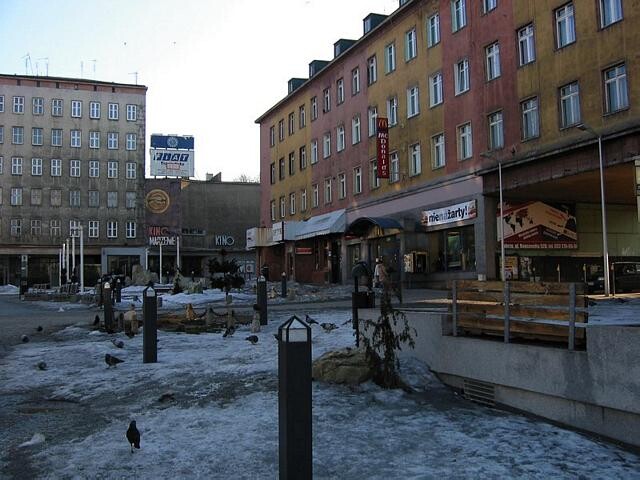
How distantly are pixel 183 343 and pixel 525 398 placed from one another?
24.2ft

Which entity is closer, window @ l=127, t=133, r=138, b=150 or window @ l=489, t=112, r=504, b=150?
window @ l=489, t=112, r=504, b=150

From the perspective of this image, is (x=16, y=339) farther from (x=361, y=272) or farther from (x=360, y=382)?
(x=360, y=382)

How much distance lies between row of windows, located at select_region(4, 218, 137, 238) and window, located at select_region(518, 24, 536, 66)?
51864mm

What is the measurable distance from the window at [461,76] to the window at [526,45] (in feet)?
11.0

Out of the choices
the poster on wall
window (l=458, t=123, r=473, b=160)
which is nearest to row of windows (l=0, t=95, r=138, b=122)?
window (l=458, t=123, r=473, b=160)

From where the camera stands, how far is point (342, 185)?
4050 cm

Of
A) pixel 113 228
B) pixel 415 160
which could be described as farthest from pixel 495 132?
pixel 113 228

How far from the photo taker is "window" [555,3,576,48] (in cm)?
2314

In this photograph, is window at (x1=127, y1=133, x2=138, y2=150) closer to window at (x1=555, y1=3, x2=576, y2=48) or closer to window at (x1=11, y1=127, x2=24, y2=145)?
window at (x1=11, y1=127, x2=24, y2=145)

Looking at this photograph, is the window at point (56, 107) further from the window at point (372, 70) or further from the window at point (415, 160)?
the window at point (415, 160)

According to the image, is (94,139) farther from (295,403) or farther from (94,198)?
(295,403)

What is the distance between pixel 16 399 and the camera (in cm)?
763

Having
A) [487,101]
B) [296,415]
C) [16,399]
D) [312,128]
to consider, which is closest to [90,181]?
[312,128]

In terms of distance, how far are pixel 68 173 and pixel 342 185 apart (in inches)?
1650
